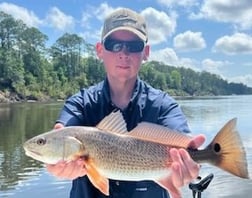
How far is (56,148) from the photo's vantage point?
336 centimetres

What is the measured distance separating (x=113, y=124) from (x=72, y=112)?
0.58 metres

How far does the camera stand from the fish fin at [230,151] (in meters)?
3.24

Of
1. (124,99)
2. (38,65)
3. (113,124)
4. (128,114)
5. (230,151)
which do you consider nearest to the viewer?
(230,151)

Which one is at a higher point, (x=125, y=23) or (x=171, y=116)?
(x=125, y=23)

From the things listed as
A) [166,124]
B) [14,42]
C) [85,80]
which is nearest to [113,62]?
[166,124]

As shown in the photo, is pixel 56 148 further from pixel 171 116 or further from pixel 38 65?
pixel 38 65

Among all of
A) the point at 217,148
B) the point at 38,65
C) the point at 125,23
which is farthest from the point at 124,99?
the point at 38,65

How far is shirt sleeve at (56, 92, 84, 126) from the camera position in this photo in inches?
154

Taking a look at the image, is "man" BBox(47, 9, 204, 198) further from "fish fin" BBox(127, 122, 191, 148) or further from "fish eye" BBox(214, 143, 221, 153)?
"fish eye" BBox(214, 143, 221, 153)

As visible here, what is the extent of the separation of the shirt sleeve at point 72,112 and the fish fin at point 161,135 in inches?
26.5

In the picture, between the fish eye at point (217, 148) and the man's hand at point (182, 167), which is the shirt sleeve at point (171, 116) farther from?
the fish eye at point (217, 148)

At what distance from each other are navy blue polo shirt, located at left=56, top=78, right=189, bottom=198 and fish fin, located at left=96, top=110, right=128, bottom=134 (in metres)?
0.47

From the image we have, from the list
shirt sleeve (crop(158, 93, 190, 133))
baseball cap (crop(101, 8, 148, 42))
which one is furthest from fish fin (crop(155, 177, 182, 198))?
baseball cap (crop(101, 8, 148, 42))

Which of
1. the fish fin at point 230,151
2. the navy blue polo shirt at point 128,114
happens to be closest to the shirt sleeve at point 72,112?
the navy blue polo shirt at point 128,114
